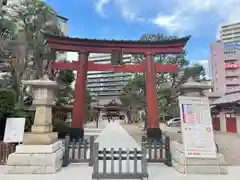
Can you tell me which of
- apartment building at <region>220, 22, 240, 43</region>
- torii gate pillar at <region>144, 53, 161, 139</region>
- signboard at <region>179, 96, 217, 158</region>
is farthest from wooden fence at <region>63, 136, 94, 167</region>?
apartment building at <region>220, 22, 240, 43</region>

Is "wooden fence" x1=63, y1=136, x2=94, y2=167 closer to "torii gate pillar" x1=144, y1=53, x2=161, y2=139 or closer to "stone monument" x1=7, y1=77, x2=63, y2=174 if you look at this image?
"stone monument" x1=7, y1=77, x2=63, y2=174

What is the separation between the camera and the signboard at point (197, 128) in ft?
17.0

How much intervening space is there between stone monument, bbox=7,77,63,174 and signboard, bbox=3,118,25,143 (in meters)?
0.80

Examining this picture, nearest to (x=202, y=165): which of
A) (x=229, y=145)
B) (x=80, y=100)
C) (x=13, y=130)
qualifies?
(x=13, y=130)

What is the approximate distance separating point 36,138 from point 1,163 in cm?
178

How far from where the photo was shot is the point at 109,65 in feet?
32.0

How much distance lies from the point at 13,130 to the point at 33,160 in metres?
1.59

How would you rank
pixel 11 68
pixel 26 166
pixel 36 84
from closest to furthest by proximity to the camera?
pixel 26 166 < pixel 36 84 < pixel 11 68

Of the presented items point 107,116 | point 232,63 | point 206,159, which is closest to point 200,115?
point 206,159

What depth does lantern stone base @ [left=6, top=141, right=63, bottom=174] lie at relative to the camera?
16.8 ft

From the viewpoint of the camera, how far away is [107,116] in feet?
191

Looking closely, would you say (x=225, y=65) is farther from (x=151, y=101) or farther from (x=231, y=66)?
(x=151, y=101)

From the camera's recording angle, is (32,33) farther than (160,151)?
Yes

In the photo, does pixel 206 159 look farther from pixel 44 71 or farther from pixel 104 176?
pixel 44 71
